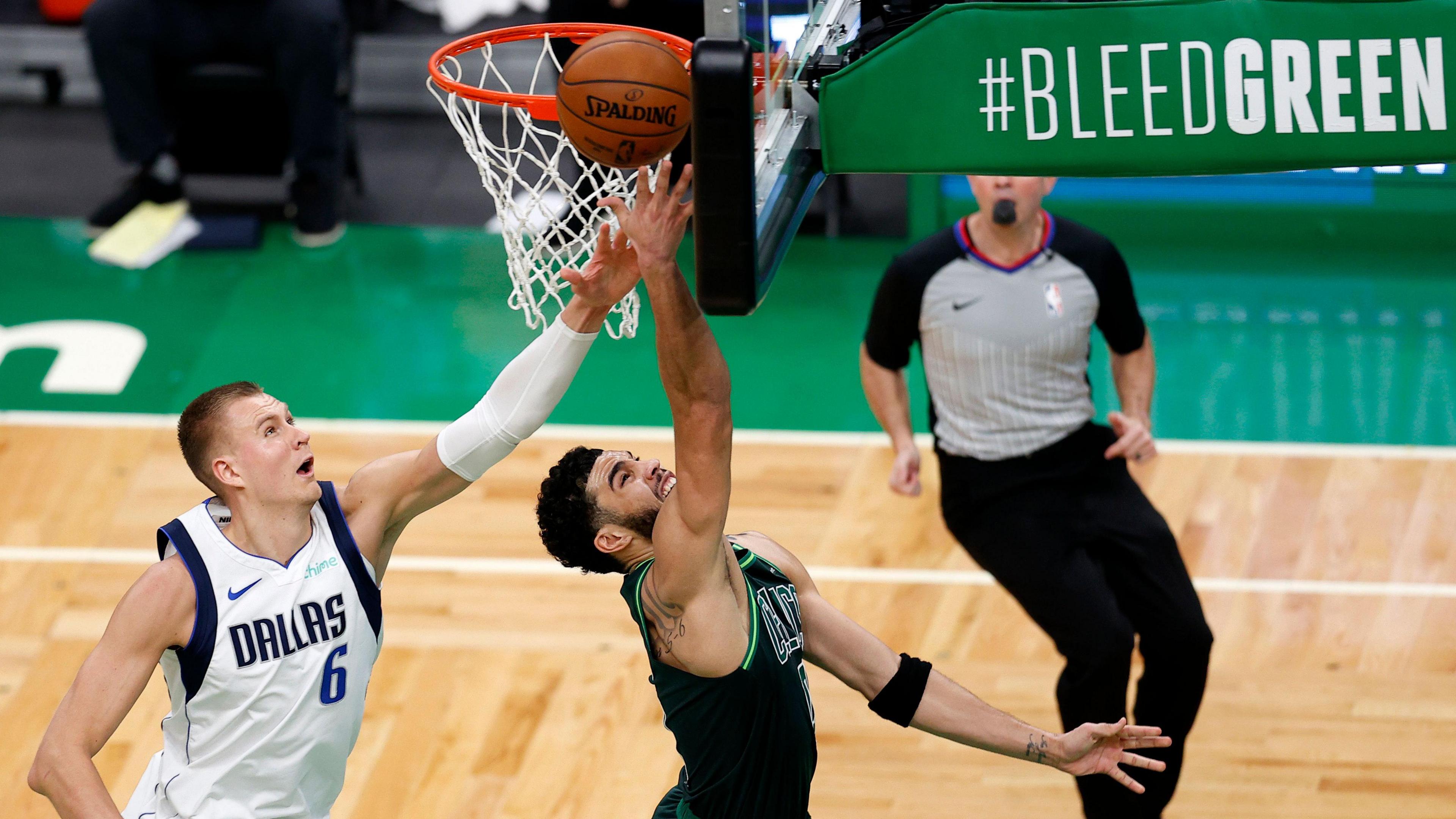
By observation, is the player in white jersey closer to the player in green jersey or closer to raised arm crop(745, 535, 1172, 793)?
the player in green jersey

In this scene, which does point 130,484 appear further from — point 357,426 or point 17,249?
Answer: point 17,249

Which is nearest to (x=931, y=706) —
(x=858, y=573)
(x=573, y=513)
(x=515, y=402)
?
(x=573, y=513)

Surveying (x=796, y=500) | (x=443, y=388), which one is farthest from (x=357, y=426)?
(x=796, y=500)

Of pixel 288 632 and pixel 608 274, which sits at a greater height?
pixel 608 274

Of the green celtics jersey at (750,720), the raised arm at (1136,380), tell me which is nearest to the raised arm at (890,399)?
the raised arm at (1136,380)

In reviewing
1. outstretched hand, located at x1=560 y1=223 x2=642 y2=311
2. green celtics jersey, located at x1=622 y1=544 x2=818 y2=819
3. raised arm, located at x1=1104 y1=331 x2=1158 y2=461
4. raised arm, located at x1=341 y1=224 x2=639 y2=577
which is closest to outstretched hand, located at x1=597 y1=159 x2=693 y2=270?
outstretched hand, located at x1=560 y1=223 x2=642 y2=311

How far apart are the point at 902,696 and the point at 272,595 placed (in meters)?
1.42

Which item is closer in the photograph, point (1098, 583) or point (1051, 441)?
point (1098, 583)

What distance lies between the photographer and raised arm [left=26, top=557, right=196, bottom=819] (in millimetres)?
3342

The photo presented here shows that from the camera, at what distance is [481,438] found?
3742 mm

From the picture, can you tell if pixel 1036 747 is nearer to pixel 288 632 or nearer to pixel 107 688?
pixel 288 632

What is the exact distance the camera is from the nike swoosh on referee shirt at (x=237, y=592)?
3.58m

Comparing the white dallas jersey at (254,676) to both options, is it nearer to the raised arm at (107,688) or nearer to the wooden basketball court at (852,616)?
the raised arm at (107,688)

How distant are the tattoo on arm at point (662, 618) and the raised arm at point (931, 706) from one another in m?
0.44
